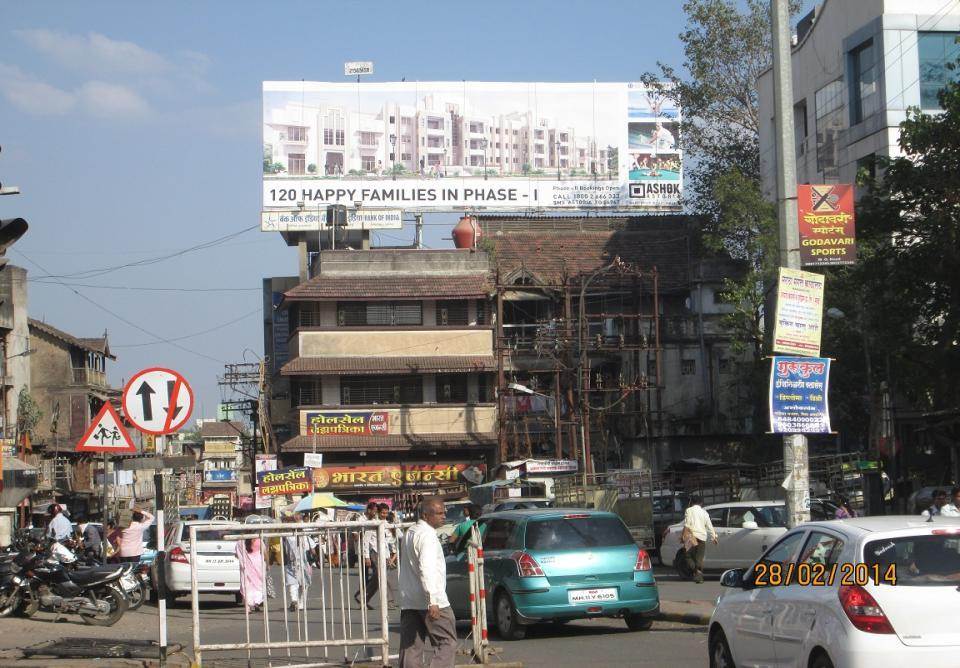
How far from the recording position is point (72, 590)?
18.4 metres

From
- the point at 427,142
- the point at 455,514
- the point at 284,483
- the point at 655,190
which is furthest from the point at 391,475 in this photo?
the point at 655,190

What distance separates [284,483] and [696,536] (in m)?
19.9

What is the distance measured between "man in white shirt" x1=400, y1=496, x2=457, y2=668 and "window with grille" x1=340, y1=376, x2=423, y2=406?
4086 centimetres

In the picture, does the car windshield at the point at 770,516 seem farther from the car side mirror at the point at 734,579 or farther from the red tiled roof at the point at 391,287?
the red tiled roof at the point at 391,287

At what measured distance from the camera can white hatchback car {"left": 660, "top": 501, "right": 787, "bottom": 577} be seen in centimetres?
2397

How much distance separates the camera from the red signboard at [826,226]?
45.0ft

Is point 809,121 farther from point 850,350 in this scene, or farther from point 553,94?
point 553,94

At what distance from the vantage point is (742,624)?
32.1ft

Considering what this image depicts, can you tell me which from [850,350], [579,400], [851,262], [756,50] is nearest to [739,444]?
[579,400]

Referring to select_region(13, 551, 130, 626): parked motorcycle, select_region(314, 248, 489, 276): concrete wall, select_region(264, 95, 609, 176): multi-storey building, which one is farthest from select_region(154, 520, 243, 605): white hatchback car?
select_region(264, 95, 609, 176): multi-storey building

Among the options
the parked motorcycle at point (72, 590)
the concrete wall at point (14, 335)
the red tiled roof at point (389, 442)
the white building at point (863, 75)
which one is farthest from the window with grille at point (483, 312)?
the parked motorcycle at point (72, 590)

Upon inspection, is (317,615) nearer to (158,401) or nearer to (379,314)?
(158,401)

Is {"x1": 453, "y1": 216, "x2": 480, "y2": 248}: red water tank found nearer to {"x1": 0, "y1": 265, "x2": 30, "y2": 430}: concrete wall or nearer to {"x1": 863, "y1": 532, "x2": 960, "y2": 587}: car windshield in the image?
{"x1": 0, "y1": 265, "x2": 30, "y2": 430}: concrete wall

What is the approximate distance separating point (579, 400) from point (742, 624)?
38.1 metres
